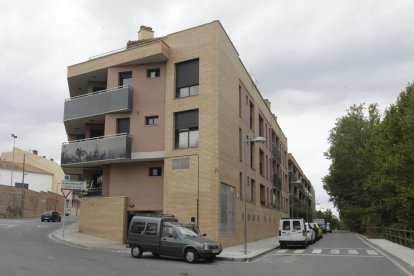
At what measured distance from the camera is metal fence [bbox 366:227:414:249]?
28.7 meters

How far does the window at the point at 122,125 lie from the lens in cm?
2922

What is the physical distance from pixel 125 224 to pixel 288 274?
575 inches

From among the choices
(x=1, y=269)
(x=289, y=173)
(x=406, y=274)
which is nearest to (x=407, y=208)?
(x=406, y=274)

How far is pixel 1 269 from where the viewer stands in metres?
13.0

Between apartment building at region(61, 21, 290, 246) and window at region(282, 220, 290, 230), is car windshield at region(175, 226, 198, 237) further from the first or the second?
window at region(282, 220, 290, 230)

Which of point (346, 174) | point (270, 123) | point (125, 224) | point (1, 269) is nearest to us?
point (1, 269)

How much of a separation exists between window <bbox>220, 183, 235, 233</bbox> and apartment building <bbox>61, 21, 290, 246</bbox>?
0.06 m

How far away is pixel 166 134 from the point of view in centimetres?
2748

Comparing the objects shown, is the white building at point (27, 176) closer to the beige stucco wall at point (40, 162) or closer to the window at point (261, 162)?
the beige stucco wall at point (40, 162)

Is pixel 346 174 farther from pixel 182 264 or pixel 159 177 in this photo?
pixel 182 264

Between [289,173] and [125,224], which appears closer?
[125,224]

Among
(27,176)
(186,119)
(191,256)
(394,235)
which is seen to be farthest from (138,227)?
(27,176)

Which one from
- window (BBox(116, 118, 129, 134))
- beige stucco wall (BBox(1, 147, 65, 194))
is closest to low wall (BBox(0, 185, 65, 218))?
beige stucco wall (BBox(1, 147, 65, 194))

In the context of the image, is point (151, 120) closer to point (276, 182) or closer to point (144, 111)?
point (144, 111)
